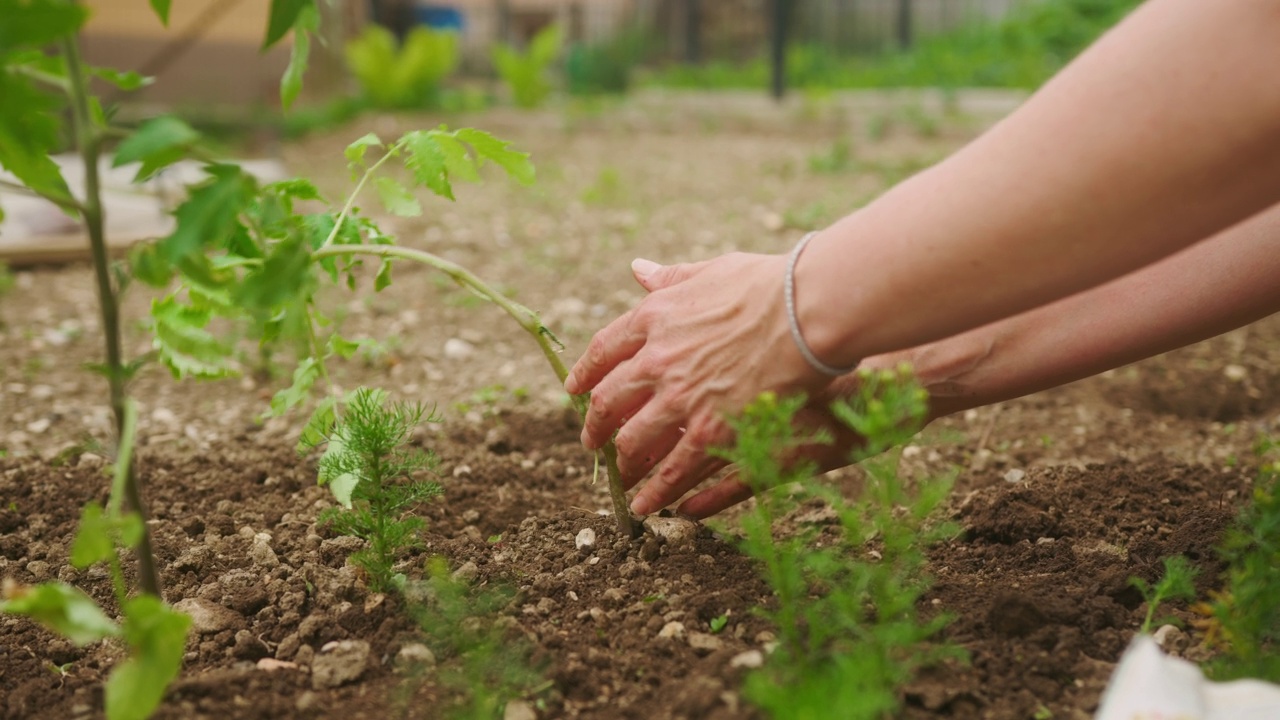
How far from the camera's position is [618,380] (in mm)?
1726

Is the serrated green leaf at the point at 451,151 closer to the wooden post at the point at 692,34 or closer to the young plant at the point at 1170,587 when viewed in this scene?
the young plant at the point at 1170,587

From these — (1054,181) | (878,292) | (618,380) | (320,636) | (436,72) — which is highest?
(1054,181)

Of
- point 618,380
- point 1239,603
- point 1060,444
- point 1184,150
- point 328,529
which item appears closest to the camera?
point 1184,150

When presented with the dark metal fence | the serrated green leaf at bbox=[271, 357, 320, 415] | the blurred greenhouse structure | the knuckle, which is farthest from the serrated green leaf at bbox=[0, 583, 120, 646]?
the dark metal fence

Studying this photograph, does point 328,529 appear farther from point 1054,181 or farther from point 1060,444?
point 1060,444

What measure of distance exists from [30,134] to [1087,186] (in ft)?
4.17

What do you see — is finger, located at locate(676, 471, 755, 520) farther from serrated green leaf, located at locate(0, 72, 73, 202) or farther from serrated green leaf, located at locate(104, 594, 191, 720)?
serrated green leaf, located at locate(0, 72, 73, 202)

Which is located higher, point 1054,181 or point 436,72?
point 1054,181

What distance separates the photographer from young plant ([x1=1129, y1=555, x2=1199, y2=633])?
1.47 meters

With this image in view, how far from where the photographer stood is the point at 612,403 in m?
1.74

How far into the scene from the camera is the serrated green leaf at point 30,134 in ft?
4.05

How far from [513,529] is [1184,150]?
1.33 m

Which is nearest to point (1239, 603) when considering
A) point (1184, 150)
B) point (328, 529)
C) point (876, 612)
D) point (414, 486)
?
point (876, 612)

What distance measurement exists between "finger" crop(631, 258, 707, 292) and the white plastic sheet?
840 millimetres
